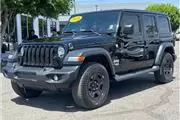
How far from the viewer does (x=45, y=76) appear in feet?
20.4

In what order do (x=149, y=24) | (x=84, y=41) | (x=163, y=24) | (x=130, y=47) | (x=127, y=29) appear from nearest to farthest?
(x=84, y=41) < (x=127, y=29) < (x=130, y=47) < (x=149, y=24) < (x=163, y=24)

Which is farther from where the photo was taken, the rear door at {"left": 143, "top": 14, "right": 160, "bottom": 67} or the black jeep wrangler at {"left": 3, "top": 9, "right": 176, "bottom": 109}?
the rear door at {"left": 143, "top": 14, "right": 160, "bottom": 67}

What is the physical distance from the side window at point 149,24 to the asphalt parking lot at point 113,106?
54.7 inches

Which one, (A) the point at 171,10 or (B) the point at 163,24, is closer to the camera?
(B) the point at 163,24

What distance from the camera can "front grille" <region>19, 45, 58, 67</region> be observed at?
6372 millimetres

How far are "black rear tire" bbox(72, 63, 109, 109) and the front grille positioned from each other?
0.55 m

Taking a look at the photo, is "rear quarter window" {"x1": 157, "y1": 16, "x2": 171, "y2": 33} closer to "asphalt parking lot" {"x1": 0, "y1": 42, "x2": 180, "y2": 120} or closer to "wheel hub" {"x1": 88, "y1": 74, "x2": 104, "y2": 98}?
"asphalt parking lot" {"x1": 0, "y1": 42, "x2": 180, "y2": 120}

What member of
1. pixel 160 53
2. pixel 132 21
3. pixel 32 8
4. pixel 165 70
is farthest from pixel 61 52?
pixel 32 8

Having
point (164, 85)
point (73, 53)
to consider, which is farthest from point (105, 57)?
point (164, 85)

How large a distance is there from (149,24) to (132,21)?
869 mm

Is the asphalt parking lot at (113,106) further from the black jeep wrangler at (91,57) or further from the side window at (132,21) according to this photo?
the side window at (132,21)

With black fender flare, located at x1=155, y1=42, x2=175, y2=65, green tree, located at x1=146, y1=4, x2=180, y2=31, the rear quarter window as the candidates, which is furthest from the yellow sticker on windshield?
green tree, located at x1=146, y1=4, x2=180, y2=31

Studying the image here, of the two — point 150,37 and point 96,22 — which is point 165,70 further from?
point 96,22

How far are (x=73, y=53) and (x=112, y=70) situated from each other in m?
1.14
